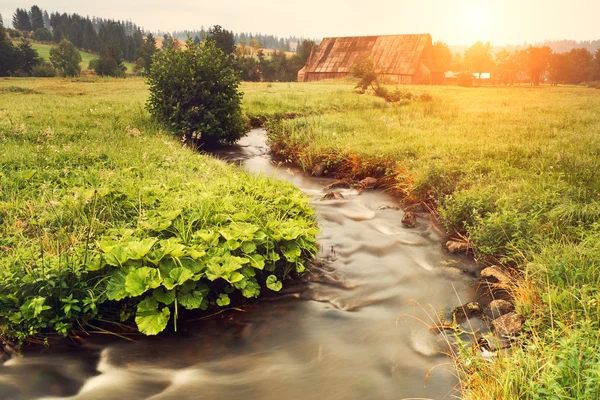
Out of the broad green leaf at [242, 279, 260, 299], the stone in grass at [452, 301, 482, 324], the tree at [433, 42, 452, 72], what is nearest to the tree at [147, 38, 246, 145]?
the broad green leaf at [242, 279, 260, 299]

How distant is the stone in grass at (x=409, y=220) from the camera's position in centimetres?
809

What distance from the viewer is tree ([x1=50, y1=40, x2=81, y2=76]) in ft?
204

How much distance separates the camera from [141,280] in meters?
4.76

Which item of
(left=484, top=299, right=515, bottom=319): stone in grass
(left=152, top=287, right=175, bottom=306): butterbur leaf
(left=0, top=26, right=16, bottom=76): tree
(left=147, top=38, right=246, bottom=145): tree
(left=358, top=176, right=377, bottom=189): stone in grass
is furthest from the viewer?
(left=0, top=26, right=16, bottom=76): tree

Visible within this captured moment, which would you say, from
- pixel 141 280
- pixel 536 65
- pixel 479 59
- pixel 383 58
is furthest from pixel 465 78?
Answer: pixel 141 280

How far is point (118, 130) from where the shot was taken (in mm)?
12180

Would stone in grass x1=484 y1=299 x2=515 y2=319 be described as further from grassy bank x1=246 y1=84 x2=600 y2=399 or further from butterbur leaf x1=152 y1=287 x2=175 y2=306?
butterbur leaf x1=152 y1=287 x2=175 y2=306

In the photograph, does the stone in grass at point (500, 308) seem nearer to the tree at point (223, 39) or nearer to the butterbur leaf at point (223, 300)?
the butterbur leaf at point (223, 300)

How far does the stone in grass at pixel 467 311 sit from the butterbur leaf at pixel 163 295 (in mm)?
3380

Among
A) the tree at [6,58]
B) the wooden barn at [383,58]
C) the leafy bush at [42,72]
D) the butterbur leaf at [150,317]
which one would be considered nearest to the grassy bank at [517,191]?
the butterbur leaf at [150,317]

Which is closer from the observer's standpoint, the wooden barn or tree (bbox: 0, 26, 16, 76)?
the wooden barn

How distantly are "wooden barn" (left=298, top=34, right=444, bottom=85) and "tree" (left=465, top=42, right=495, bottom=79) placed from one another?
871 centimetres

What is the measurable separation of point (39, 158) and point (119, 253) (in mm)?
4884

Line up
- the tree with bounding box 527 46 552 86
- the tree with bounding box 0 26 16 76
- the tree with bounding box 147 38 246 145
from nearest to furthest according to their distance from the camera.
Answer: the tree with bounding box 147 38 246 145 → the tree with bounding box 527 46 552 86 → the tree with bounding box 0 26 16 76
